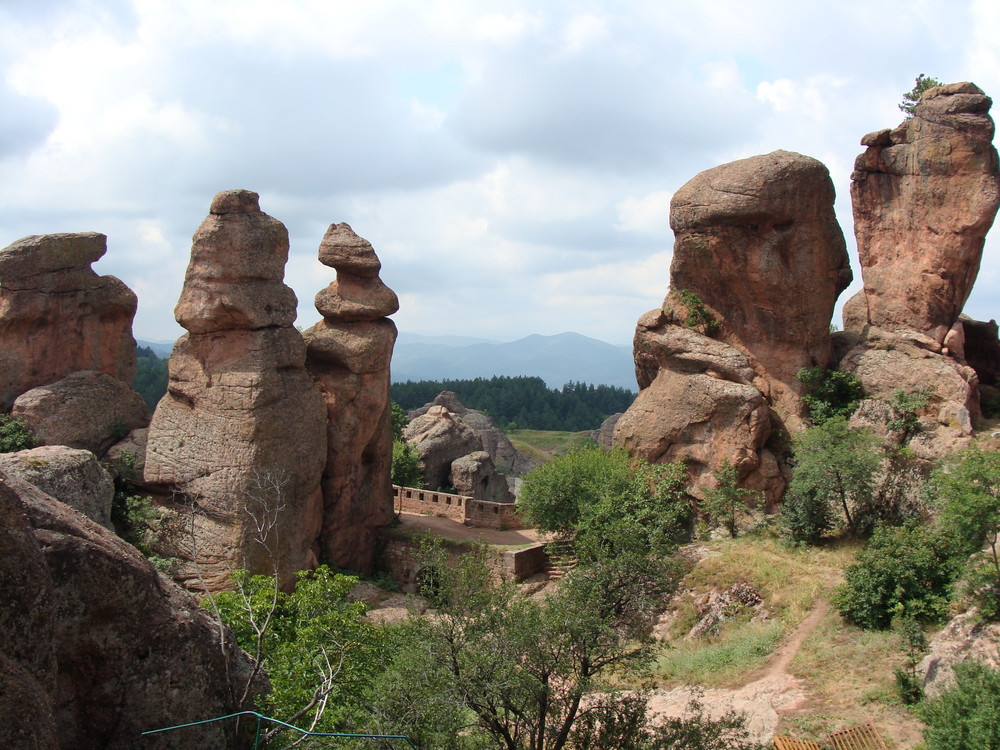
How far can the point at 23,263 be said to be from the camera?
88.4ft

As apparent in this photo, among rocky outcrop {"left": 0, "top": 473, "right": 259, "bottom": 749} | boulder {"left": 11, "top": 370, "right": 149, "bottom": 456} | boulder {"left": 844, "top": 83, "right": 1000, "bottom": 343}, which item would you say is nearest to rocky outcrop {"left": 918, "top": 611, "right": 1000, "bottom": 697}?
rocky outcrop {"left": 0, "top": 473, "right": 259, "bottom": 749}

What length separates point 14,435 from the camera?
83.5ft

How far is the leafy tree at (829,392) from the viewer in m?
27.4

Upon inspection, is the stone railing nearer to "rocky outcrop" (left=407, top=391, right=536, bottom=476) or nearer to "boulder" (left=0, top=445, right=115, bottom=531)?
"boulder" (left=0, top=445, right=115, bottom=531)

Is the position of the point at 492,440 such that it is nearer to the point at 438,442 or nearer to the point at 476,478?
the point at 438,442

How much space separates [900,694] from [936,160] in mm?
18536

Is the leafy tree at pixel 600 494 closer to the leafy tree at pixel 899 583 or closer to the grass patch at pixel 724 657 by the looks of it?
the grass patch at pixel 724 657

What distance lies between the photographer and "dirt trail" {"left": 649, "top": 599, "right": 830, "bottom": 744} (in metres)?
16.0

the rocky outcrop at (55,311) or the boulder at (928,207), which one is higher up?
the boulder at (928,207)

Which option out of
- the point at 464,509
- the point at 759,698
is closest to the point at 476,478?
the point at 464,509

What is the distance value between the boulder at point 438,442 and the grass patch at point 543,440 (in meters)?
29.7

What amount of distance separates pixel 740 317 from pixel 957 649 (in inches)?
603

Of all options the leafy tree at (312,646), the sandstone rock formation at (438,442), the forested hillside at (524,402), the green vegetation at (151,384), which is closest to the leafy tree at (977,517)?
the leafy tree at (312,646)

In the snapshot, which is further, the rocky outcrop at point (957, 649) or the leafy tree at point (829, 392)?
the leafy tree at point (829, 392)
